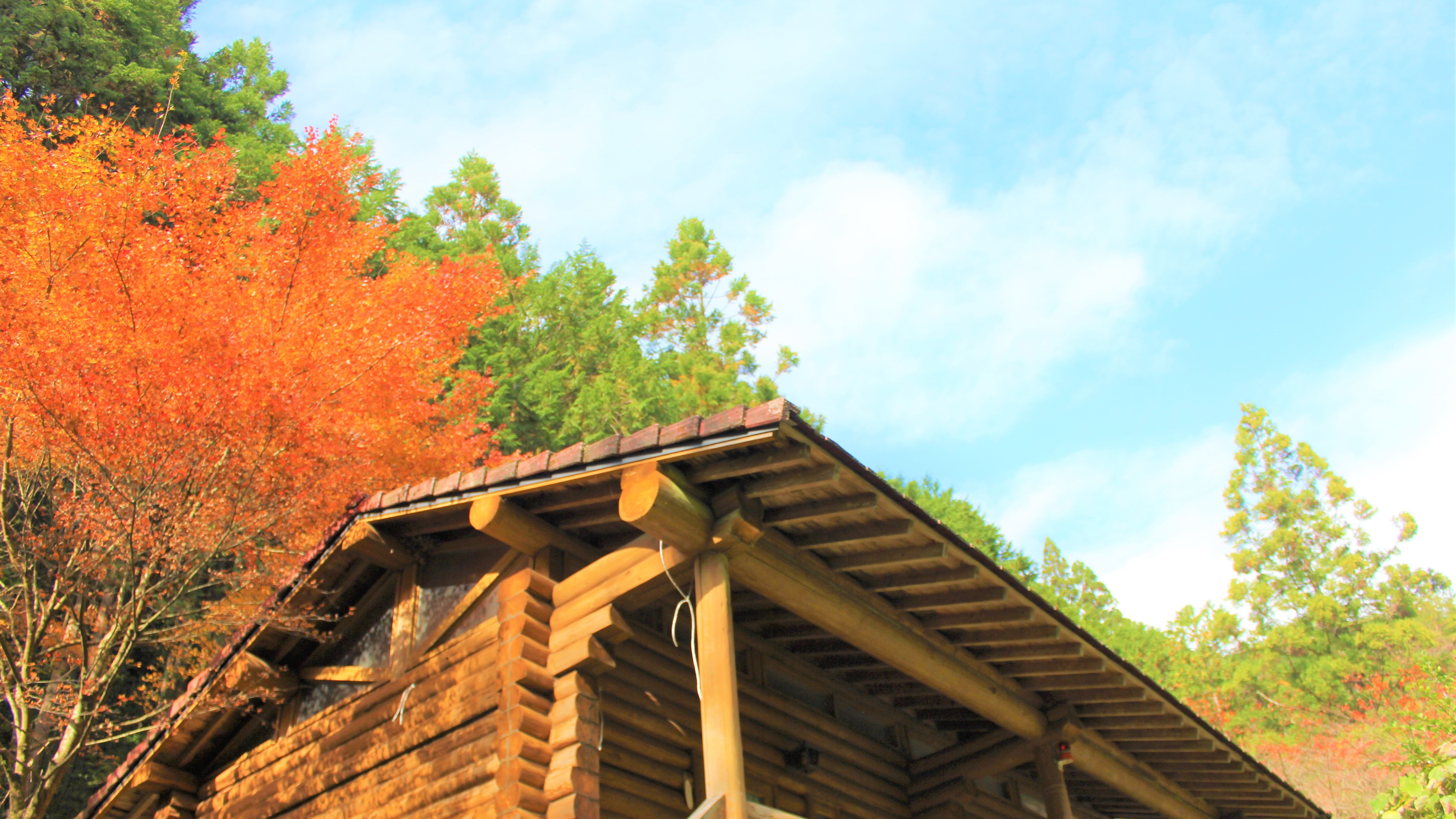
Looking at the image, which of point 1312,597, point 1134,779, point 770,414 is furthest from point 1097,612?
point 770,414

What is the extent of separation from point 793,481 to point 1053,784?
15.9ft

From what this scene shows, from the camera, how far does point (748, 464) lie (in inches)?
229

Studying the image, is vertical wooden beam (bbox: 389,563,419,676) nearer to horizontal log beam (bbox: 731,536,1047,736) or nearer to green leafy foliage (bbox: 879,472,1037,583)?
horizontal log beam (bbox: 731,536,1047,736)

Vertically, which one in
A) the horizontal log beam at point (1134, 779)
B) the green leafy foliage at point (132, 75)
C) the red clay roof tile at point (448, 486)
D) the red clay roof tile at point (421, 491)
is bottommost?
the horizontal log beam at point (1134, 779)

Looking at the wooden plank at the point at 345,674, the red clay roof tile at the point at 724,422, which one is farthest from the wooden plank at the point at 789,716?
the red clay roof tile at the point at 724,422

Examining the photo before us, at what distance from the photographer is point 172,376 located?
13.8 metres

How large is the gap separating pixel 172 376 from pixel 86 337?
5.13 ft

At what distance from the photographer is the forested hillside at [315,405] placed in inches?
447

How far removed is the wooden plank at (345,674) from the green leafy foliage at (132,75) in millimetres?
18131

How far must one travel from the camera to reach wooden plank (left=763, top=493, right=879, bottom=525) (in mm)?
6047

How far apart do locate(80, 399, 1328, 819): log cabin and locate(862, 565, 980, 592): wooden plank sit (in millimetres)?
19

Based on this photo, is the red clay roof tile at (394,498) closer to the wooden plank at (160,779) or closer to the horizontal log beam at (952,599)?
the horizontal log beam at (952,599)

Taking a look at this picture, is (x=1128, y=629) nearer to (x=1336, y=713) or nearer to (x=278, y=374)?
(x=1336, y=713)

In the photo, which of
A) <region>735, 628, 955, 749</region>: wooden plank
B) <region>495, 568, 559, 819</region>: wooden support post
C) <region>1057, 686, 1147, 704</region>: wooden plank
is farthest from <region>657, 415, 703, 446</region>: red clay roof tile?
<region>1057, 686, 1147, 704</region>: wooden plank
